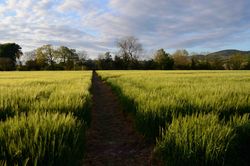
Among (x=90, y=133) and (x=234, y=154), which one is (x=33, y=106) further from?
(x=234, y=154)

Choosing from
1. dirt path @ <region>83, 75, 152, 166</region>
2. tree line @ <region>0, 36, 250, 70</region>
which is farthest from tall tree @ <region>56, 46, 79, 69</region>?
dirt path @ <region>83, 75, 152, 166</region>

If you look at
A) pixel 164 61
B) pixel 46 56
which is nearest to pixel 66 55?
pixel 46 56

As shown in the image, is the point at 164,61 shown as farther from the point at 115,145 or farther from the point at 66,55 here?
the point at 115,145

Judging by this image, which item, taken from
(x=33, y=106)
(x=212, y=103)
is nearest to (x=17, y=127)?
(x=33, y=106)

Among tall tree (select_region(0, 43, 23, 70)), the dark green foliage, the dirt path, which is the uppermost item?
tall tree (select_region(0, 43, 23, 70))

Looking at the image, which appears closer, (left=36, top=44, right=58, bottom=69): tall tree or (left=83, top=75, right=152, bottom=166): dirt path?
(left=83, top=75, right=152, bottom=166): dirt path

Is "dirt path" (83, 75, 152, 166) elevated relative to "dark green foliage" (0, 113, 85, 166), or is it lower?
lower

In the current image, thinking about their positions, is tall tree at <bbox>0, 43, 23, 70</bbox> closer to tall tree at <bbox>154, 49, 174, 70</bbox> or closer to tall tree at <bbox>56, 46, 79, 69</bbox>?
tall tree at <bbox>56, 46, 79, 69</bbox>

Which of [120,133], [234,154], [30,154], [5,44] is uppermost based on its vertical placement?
[5,44]

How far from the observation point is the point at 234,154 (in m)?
3.67

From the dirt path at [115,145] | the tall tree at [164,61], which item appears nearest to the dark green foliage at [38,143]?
the dirt path at [115,145]

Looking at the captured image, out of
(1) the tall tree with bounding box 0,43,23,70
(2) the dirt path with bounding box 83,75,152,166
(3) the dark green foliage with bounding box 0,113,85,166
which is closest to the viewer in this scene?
(3) the dark green foliage with bounding box 0,113,85,166

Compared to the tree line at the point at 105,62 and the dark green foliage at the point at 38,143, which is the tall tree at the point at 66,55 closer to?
the tree line at the point at 105,62

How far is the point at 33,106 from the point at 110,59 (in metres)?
80.6
